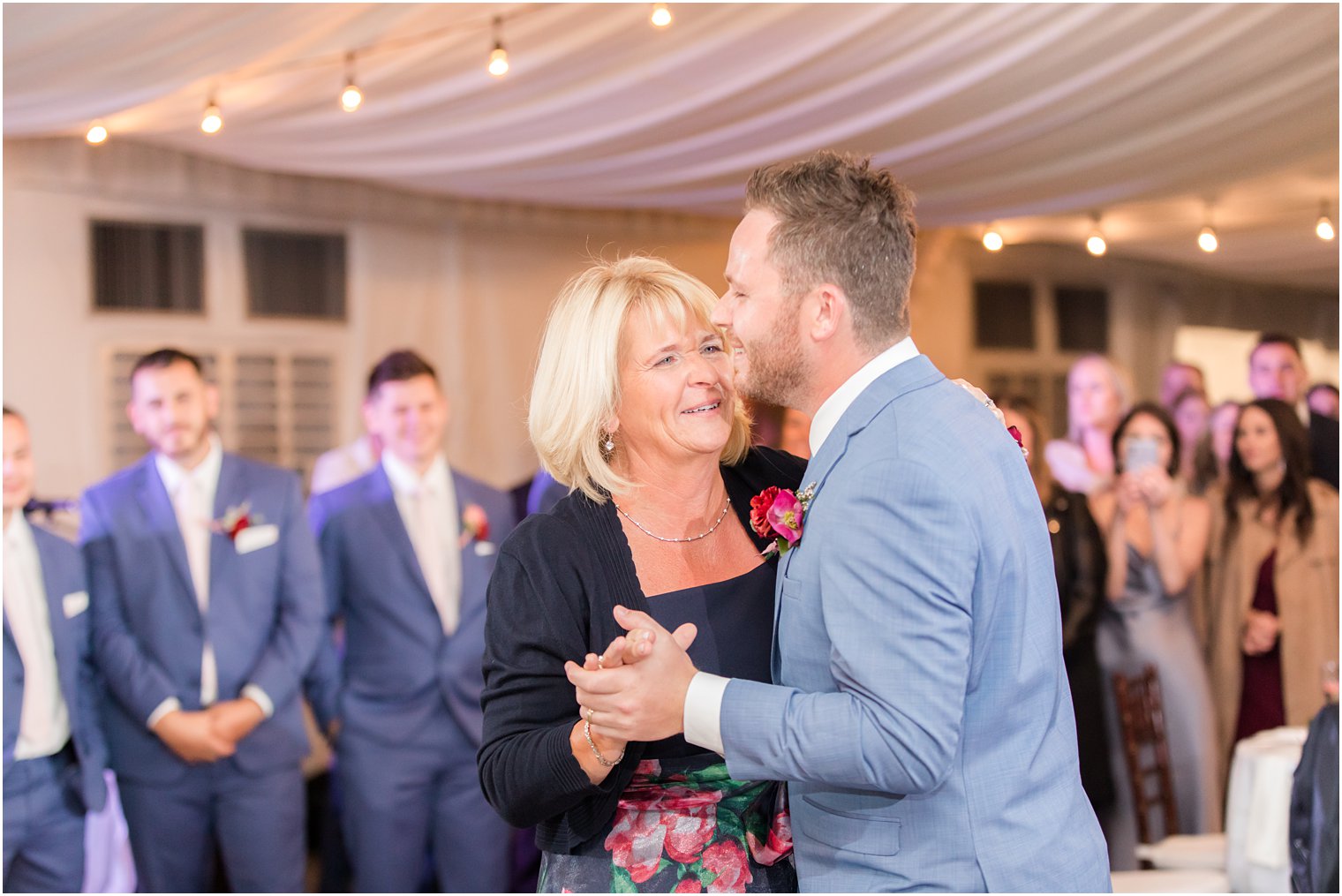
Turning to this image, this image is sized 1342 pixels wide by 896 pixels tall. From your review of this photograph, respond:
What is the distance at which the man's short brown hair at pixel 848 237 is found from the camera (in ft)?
5.62

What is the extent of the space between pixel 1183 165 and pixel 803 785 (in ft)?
13.0

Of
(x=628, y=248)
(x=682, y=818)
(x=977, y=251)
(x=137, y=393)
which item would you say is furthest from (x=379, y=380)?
(x=977, y=251)

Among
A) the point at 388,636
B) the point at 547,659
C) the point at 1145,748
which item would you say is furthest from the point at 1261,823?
the point at 388,636

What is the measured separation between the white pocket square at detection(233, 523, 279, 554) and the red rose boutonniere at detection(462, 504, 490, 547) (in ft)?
2.25

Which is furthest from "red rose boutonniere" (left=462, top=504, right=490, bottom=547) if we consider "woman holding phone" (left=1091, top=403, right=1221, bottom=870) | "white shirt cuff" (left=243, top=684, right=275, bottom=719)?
"woman holding phone" (left=1091, top=403, right=1221, bottom=870)

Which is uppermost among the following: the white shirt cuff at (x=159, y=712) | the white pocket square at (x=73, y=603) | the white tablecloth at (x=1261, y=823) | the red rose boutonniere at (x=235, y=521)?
the red rose boutonniere at (x=235, y=521)

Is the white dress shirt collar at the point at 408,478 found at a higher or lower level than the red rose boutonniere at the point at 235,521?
higher

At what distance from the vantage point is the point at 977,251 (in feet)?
23.7

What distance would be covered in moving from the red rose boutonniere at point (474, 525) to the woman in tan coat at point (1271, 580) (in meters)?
3.10

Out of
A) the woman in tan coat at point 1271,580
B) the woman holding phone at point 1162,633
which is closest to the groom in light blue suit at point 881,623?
the woman holding phone at point 1162,633

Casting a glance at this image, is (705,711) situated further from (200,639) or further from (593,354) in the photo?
(200,639)

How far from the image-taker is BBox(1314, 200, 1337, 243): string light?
5.43 m

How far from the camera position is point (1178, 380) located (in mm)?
6605

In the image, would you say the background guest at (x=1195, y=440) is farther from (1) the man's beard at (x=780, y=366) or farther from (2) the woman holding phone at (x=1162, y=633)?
(1) the man's beard at (x=780, y=366)
